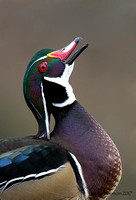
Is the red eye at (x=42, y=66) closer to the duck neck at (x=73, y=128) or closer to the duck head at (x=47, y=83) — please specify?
the duck head at (x=47, y=83)

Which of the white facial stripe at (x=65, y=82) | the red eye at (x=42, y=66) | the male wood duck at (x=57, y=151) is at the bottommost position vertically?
the male wood duck at (x=57, y=151)

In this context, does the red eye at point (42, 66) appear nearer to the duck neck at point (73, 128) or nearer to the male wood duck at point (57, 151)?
the male wood duck at point (57, 151)

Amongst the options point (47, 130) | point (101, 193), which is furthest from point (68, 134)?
point (101, 193)

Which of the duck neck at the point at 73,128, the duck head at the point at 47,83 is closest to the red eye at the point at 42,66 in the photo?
the duck head at the point at 47,83

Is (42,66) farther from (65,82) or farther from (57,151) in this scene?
(57,151)

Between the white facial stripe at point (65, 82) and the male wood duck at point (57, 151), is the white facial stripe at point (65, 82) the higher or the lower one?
the higher one

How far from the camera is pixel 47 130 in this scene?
0.90 meters

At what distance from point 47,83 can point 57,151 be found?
0.17 metres

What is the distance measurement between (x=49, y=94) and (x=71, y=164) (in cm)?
19

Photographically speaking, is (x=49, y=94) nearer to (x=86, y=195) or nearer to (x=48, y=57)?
(x=48, y=57)

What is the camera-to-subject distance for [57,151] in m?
0.82

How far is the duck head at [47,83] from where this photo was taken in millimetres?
891

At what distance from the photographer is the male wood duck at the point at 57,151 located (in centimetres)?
79

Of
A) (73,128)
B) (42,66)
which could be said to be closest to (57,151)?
(73,128)
